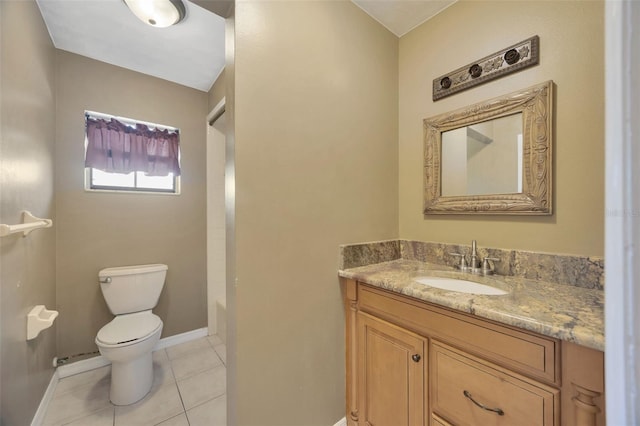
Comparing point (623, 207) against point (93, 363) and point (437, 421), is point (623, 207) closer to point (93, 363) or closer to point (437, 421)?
point (437, 421)

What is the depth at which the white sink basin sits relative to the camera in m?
1.09

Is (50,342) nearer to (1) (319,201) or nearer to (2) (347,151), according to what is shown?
(1) (319,201)

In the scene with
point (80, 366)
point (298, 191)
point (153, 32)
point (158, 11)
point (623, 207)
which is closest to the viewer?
point (623, 207)

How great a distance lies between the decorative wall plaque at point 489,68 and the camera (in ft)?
3.65

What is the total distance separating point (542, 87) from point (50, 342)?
3305mm

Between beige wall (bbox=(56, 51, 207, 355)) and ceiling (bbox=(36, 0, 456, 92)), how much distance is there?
183 millimetres

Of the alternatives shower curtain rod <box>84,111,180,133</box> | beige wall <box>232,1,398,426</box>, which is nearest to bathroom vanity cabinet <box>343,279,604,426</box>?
beige wall <box>232,1,398,426</box>

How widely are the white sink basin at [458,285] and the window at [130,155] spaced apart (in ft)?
7.51

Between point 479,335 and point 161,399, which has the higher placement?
point 479,335

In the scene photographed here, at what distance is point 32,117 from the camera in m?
1.34

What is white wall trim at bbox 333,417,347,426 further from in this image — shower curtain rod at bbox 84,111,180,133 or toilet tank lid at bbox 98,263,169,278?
shower curtain rod at bbox 84,111,180,133

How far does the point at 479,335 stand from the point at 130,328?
2102 mm

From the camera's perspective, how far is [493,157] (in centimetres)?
125

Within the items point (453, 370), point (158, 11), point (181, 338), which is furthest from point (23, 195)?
point (453, 370)
